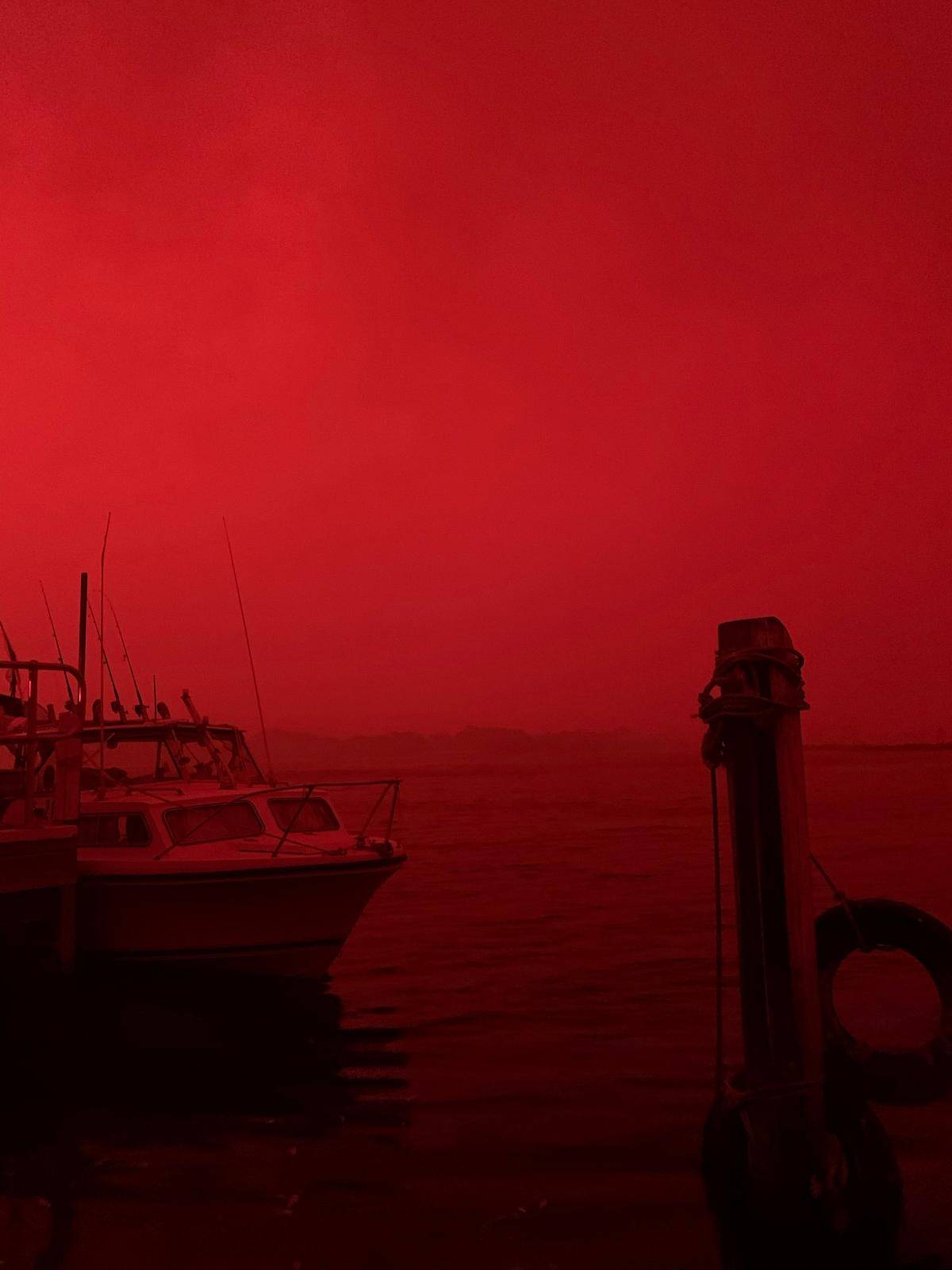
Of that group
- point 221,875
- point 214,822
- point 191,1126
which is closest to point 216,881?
point 221,875

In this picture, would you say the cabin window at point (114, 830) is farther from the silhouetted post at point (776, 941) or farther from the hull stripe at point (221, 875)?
the silhouetted post at point (776, 941)

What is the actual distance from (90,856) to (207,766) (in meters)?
3.63

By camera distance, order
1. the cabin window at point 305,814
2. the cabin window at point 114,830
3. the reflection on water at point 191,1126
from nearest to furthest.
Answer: the reflection on water at point 191,1126
the cabin window at point 114,830
the cabin window at point 305,814

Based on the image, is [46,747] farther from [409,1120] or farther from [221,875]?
[409,1120]

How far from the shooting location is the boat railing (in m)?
11.2

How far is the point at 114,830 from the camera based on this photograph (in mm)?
14047

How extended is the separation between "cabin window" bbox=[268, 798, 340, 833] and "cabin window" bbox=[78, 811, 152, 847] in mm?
1741

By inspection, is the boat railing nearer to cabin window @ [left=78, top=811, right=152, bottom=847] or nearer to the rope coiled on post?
cabin window @ [left=78, top=811, right=152, bottom=847]

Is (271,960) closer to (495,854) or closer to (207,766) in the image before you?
(207,766)

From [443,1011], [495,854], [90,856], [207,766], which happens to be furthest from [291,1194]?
[495,854]

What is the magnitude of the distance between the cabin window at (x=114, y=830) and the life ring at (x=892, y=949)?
31.5 ft

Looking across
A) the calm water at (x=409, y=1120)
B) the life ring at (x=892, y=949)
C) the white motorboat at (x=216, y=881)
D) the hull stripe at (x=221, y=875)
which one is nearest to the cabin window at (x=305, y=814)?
the white motorboat at (x=216, y=881)

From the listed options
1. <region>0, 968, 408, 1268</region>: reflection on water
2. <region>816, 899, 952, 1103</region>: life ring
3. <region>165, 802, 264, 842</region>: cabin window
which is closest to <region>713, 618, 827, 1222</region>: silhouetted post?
<region>816, 899, 952, 1103</region>: life ring

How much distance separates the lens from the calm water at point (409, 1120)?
6367 mm
